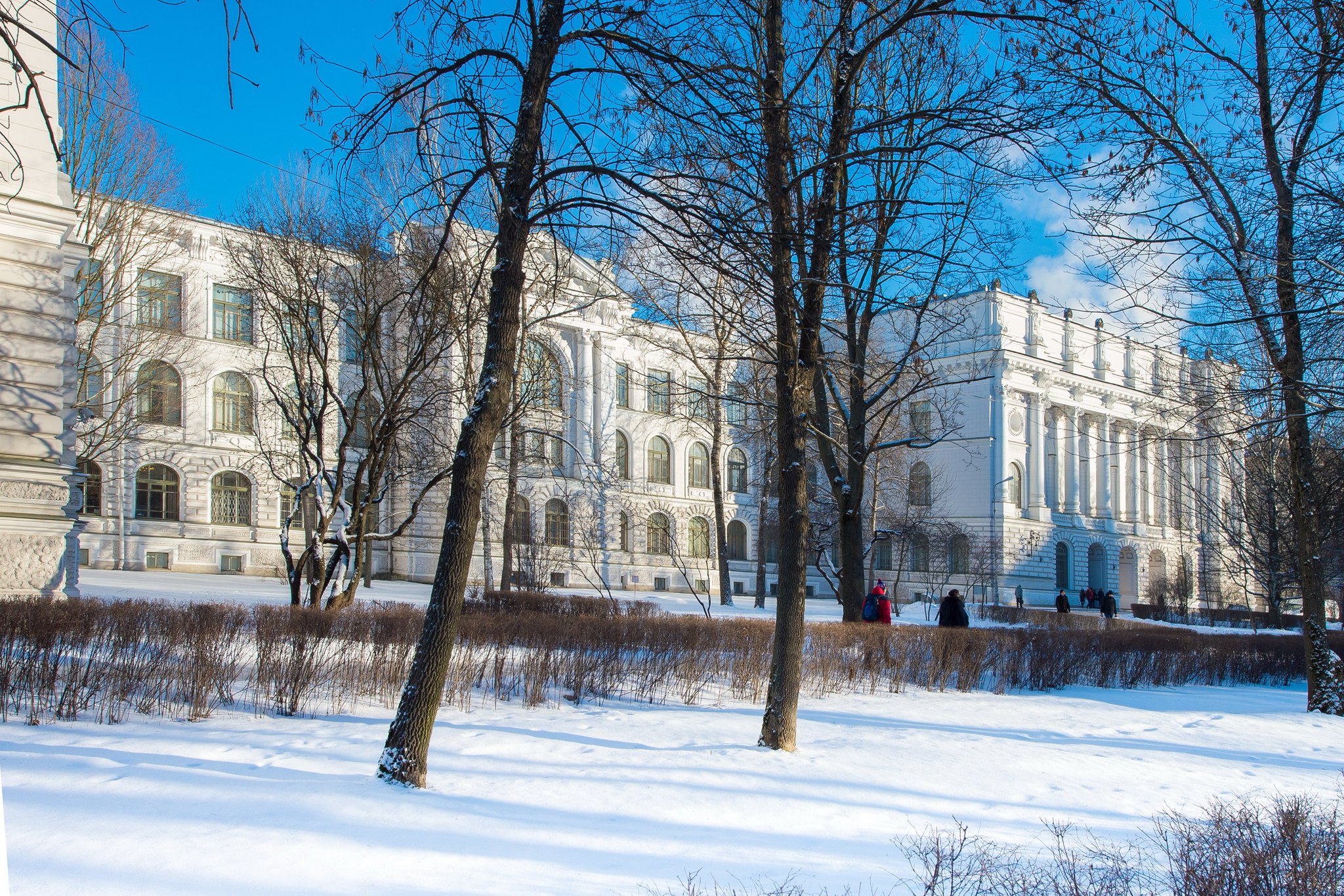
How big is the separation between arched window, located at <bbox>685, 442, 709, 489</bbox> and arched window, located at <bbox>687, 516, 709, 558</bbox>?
6.45ft

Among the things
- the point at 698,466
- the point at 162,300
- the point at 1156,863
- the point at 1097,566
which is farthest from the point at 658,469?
the point at 1156,863

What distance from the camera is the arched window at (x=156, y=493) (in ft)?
121

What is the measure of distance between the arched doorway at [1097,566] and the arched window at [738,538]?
23337 mm

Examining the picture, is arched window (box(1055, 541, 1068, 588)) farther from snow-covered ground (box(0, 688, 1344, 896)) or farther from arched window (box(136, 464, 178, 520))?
snow-covered ground (box(0, 688, 1344, 896))

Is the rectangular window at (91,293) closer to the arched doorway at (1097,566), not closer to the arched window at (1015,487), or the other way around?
the arched window at (1015,487)

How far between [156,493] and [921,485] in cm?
3781

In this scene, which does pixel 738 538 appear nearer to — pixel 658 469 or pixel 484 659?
pixel 658 469

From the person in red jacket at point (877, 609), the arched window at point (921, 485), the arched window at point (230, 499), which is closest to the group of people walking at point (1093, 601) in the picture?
the arched window at point (921, 485)

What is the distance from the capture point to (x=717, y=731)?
30.1 feet

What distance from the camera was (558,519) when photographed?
154ft

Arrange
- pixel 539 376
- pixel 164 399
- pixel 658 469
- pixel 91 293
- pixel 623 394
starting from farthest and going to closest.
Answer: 1. pixel 658 469
2. pixel 623 394
3. pixel 164 399
4. pixel 91 293
5. pixel 539 376

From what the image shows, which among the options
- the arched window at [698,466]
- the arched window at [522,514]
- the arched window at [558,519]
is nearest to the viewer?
the arched window at [522,514]

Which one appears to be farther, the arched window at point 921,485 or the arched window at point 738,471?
the arched window at point 738,471

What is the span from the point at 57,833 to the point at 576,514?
1588 inches
